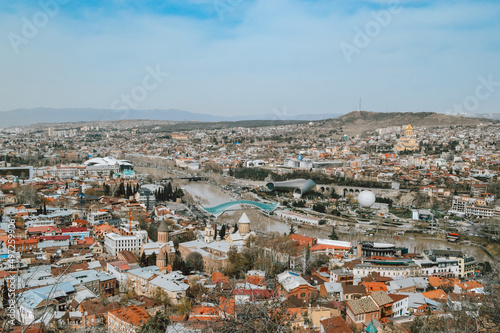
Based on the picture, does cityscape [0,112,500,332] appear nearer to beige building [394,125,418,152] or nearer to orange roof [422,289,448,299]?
orange roof [422,289,448,299]

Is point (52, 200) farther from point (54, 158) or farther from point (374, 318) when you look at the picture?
point (54, 158)

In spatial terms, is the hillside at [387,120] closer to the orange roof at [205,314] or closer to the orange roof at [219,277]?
the orange roof at [219,277]

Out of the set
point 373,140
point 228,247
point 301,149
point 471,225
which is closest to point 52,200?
point 228,247

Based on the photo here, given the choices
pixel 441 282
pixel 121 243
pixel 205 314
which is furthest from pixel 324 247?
pixel 205 314

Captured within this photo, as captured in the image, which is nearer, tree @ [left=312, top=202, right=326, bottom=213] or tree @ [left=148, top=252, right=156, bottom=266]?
tree @ [left=148, top=252, right=156, bottom=266]

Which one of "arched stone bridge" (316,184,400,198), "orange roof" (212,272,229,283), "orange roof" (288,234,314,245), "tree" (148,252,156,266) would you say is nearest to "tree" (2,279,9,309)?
"tree" (148,252,156,266)

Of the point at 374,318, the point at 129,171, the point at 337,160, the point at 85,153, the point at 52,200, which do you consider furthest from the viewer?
the point at 85,153

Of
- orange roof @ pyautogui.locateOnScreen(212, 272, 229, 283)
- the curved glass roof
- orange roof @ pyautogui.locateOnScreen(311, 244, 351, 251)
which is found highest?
orange roof @ pyautogui.locateOnScreen(212, 272, 229, 283)

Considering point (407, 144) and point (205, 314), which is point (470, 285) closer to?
point (205, 314)
